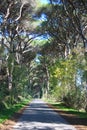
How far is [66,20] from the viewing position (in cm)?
4178

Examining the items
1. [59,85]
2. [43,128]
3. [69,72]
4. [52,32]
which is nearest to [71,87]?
[69,72]

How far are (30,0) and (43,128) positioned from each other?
21408 millimetres

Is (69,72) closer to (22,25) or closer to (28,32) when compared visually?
(22,25)

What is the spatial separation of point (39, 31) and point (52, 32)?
2135 mm

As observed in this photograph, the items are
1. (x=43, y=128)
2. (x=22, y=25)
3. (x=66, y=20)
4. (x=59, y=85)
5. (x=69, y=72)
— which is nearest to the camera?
(x=43, y=128)

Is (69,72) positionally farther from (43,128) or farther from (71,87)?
(43,128)

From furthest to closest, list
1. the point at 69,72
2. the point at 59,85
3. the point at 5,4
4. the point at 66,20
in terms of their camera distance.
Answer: the point at 59,85 → the point at 66,20 → the point at 69,72 → the point at 5,4

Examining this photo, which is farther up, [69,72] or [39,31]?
[39,31]

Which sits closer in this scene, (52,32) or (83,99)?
(83,99)

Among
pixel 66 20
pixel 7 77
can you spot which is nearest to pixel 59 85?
pixel 7 77

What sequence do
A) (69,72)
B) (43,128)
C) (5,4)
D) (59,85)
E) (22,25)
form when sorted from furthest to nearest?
(59,85) < (22,25) < (69,72) < (5,4) < (43,128)

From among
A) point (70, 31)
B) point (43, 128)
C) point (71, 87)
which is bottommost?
point (43, 128)

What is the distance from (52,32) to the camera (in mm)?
47938

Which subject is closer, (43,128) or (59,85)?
(43,128)
